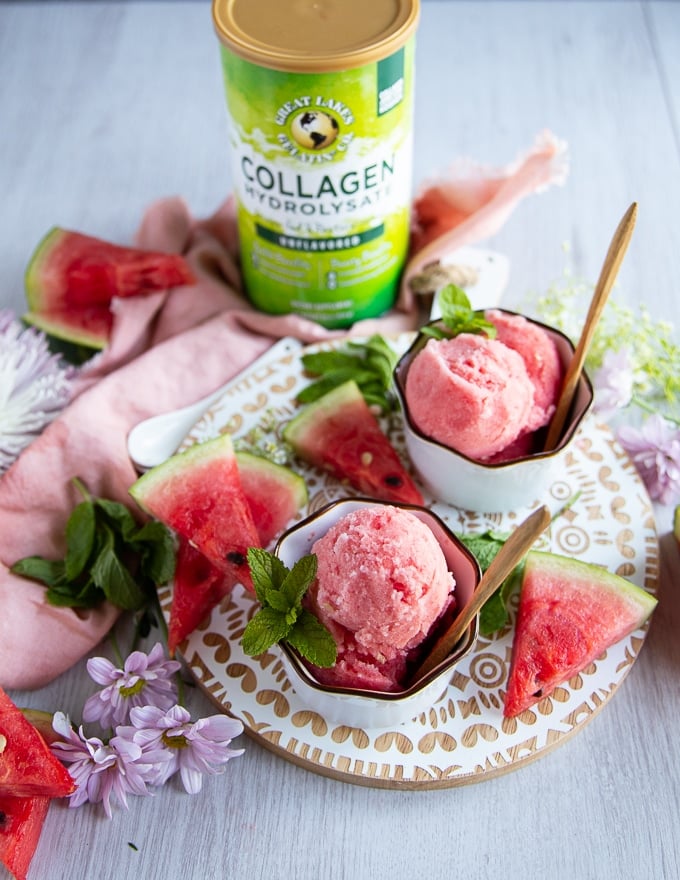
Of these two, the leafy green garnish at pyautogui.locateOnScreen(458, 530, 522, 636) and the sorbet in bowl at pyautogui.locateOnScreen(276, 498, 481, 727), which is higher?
the sorbet in bowl at pyautogui.locateOnScreen(276, 498, 481, 727)

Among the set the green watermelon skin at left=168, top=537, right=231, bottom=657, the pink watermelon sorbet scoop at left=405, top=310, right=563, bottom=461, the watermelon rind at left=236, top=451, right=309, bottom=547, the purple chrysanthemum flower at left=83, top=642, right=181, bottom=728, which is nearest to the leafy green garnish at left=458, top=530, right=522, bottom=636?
the pink watermelon sorbet scoop at left=405, top=310, right=563, bottom=461

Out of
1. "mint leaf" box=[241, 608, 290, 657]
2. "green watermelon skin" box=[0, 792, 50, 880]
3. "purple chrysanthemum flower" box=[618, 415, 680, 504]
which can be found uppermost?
"mint leaf" box=[241, 608, 290, 657]

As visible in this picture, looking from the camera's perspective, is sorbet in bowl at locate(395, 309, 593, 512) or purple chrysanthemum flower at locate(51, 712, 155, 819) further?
sorbet in bowl at locate(395, 309, 593, 512)

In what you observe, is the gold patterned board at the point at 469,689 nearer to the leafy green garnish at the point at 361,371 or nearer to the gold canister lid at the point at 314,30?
the leafy green garnish at the point at 361,371

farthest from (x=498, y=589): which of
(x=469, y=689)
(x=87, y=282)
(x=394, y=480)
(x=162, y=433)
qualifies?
(x=87, y=282)

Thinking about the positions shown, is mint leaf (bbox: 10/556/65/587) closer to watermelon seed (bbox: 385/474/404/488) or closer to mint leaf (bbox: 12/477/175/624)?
mint leaf (bbox: 12/477/175/624)

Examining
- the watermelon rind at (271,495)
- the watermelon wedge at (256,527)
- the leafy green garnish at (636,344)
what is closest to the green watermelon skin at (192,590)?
the watermelon wedge at (256,527)

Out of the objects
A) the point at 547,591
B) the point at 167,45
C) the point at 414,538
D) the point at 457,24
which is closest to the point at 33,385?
the point at 414,538
